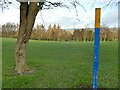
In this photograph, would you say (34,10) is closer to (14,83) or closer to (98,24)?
(14,83)

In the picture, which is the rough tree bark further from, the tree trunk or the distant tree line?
the distant tree line

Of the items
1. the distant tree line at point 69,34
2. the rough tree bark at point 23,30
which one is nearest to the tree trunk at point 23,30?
the rough tree bark at point 23,30

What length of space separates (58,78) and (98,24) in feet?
13.0

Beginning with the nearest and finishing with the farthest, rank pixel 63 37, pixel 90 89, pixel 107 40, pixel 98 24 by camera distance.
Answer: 1. pixel 98 24
2. pixel 90 89
3. pixel 63 37
4. pixel 107 40

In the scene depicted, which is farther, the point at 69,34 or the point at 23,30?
the point at 69,34

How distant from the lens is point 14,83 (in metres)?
8.18

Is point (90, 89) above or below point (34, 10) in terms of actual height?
below

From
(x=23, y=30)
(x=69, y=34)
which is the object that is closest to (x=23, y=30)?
(x=23, y=30)

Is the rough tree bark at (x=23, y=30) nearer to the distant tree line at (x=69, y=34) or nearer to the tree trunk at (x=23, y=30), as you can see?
the tree trunk at (x=23, y=30)

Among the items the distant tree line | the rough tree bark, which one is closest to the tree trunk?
the rough tree bark

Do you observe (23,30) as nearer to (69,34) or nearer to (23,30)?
(23,30)

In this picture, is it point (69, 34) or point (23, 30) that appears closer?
point (23, 30)

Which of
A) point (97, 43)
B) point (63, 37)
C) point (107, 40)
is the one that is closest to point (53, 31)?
point (63, 37)

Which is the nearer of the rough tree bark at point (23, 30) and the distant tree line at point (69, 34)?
the rough tree bark at point (23, 30)
